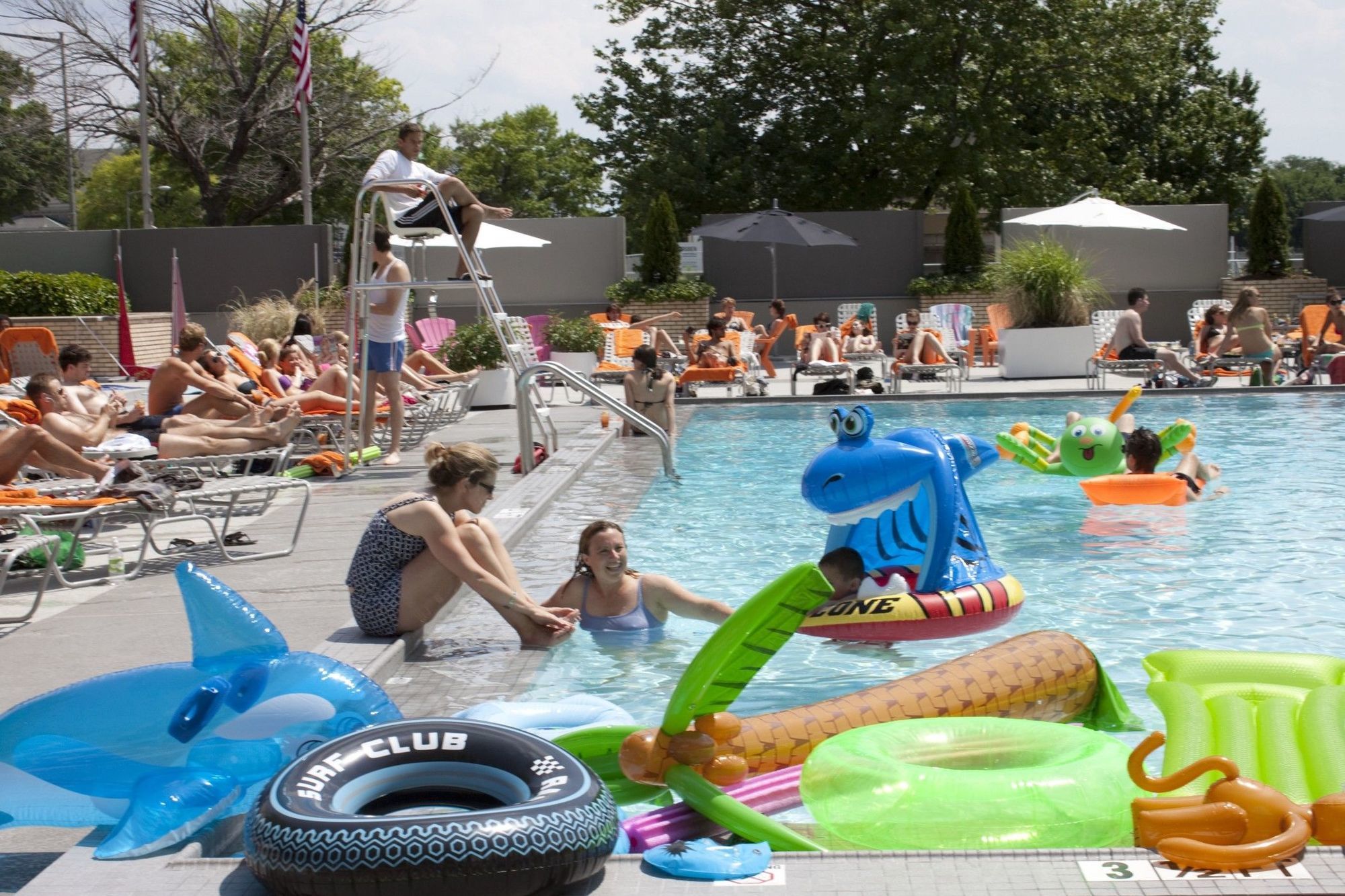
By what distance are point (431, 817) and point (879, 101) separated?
2687 cm

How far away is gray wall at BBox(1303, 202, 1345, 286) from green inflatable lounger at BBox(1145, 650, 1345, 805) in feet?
77.3

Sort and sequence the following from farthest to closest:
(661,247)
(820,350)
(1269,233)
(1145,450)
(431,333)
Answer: (661,247)
(1269,233)
(431,333)
(820,350)
(1145,450)

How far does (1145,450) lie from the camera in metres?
8.87

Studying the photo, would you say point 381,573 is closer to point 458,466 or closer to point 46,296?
point 458,466

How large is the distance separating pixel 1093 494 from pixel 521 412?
401cm

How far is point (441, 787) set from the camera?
3.29 m

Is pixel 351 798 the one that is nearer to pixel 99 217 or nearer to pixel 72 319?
pixel 72 319

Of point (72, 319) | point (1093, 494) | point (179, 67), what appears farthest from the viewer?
point (179, 67)

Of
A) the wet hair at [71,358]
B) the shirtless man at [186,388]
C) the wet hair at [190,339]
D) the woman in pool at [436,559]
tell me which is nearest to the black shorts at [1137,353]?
the shirtless man at [186,388]

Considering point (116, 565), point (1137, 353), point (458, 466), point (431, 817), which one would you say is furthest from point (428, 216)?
point (1137, 353)

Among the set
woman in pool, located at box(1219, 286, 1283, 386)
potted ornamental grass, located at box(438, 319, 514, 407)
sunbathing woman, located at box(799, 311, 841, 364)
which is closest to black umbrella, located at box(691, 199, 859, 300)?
sunbathing woman, located at box(799, 311, 841, 364)

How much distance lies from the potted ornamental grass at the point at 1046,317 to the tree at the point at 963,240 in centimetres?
569

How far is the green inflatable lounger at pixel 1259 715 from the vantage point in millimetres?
3570

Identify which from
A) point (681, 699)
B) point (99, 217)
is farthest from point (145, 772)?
point (99, 217)
